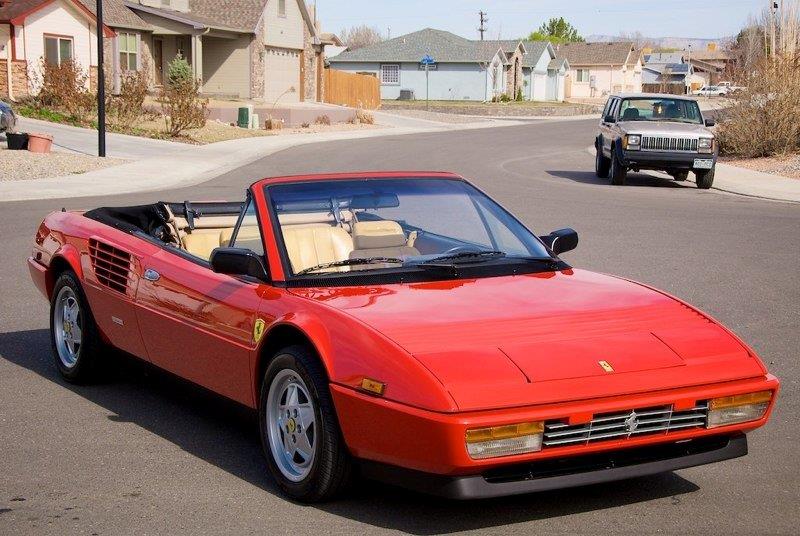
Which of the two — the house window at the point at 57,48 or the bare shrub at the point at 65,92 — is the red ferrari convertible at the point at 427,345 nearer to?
the bare shrub at the point at 65,92

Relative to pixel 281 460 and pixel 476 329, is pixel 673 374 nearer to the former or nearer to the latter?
pixel 476 329

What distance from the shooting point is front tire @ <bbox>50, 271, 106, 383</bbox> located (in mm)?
7020

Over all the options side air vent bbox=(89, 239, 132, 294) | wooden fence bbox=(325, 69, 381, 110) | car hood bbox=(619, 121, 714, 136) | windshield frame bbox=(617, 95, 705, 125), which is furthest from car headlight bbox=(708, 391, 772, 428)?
wooden fence bbox=(325, 69, 381, 110)

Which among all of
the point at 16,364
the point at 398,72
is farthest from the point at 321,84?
the point at 16,364

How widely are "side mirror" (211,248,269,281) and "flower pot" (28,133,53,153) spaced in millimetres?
22895

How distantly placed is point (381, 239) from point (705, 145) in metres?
18.6

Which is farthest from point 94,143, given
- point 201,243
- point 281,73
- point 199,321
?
point 281,73

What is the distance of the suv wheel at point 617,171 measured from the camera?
24.1 meters

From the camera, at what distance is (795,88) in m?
29.3

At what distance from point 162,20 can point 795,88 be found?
32346 millimetres

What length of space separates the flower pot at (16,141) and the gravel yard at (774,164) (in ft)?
58.5

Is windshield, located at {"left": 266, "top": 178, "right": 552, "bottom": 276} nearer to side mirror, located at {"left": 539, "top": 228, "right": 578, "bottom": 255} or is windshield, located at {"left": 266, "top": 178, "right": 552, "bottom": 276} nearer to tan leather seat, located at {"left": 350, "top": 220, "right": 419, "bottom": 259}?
tan leather seat, located at {"left": 350, "top": 220, "right": 419, "bottom": 259}

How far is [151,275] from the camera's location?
20.8 ft

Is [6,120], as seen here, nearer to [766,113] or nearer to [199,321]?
[766,113]
